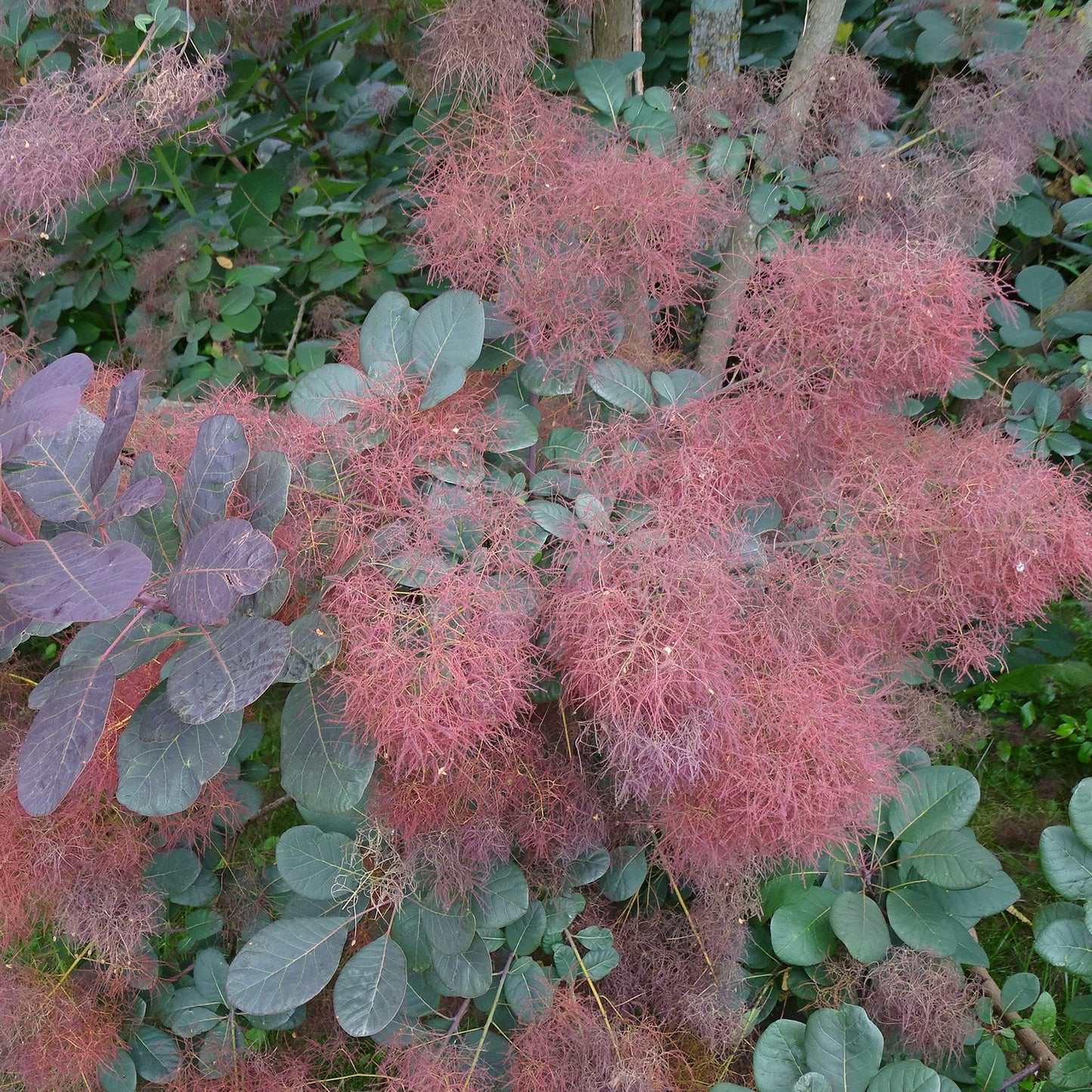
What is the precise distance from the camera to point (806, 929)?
120 centimetres

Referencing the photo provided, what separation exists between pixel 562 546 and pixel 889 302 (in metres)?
0.47

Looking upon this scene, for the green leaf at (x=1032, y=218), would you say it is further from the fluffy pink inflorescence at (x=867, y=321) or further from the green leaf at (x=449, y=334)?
the green leaf at (x=449, y=334)

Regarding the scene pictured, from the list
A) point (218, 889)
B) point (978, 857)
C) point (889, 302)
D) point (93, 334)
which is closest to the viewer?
point (889, 302)

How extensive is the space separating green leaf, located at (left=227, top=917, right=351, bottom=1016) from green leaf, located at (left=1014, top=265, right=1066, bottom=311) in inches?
60.5

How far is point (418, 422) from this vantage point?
3.44 ft

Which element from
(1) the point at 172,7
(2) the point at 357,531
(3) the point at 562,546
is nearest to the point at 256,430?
(2) the point at 357,531

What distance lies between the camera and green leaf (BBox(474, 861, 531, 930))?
107 centimetres

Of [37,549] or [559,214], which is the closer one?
[37,549]

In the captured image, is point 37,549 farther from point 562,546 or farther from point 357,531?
point 562,546

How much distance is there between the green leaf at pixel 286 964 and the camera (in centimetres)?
100

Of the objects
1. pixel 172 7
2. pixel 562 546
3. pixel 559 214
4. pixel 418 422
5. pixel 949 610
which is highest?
pixel 172 7

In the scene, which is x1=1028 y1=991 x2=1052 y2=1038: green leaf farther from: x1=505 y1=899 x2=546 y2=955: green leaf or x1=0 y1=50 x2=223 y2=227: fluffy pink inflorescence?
x1=0 y1=50 x2=223 y2=227: fluffy pink inflorescence

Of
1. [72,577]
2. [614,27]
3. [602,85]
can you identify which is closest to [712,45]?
[614,27]

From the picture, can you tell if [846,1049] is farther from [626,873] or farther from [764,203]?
[764,203]
